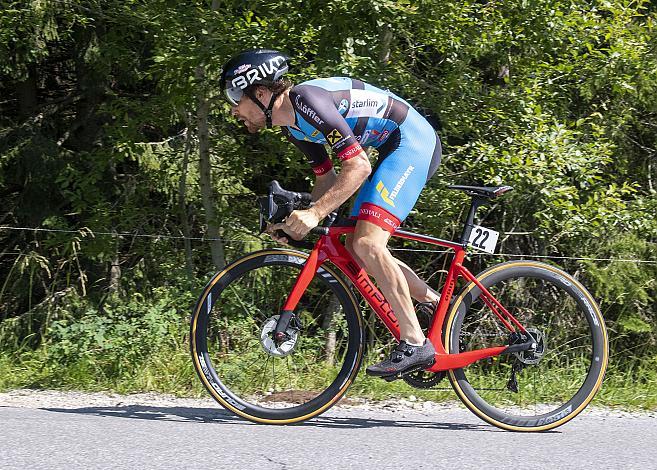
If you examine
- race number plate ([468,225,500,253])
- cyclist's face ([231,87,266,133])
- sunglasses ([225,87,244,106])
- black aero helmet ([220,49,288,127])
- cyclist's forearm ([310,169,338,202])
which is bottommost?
race number plate ([468,225,500,253])

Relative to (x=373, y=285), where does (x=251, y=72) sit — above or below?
above

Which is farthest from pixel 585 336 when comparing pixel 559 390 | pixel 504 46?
pixel 504 46

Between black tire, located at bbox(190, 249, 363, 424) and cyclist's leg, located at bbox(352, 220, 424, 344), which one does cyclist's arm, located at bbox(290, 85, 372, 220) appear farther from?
black tire, located at bbox(190, 249, 363, 424)

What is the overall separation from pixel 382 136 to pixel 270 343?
1344mm

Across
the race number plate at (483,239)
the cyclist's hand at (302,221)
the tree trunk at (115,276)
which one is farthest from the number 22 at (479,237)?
the tree trunk at (115,276)

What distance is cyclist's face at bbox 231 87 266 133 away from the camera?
15.3 feet

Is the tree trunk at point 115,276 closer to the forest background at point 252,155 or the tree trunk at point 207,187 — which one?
the forest background at point 252,155

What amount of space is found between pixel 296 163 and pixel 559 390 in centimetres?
293

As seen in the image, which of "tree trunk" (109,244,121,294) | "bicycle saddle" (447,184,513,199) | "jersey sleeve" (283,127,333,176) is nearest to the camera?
"bicycle saddle" (447,184,513,199)

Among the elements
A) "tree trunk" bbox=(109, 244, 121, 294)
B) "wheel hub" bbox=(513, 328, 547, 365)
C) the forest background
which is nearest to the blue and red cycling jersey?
"wheel hub" bbox=(513, 328, 547, 365)

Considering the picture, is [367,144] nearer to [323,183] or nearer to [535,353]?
[323,183]

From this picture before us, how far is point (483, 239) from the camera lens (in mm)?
4906

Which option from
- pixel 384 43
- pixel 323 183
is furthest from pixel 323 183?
pixel 384 43

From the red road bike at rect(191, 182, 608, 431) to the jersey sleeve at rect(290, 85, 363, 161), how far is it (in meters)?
0.46
